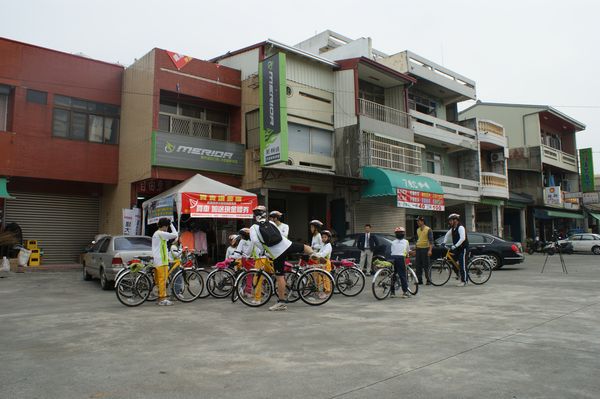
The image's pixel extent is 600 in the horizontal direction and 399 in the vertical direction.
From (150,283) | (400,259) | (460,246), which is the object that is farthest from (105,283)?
(460,246)

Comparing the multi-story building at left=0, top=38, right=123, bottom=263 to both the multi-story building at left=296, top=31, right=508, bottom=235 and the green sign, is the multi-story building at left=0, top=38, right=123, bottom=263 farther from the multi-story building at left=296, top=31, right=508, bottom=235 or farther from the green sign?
the green sign

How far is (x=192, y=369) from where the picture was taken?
4766 mm

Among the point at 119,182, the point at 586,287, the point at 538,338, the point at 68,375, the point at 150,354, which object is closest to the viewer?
the point at 68,375

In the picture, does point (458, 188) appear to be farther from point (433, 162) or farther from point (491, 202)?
point (491, 202)

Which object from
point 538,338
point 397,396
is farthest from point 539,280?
point 397,396

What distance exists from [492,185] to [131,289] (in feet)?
81.3

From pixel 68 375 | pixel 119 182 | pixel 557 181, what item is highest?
pixel 557 181

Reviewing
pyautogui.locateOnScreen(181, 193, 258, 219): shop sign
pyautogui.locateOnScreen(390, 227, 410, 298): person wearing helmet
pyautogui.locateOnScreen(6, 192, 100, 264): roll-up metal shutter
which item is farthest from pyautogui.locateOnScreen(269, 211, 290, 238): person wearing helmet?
pyautogui.locateOnScreen(6, 192, 100, 264): roll-up metal shutter

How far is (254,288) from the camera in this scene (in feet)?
29.9

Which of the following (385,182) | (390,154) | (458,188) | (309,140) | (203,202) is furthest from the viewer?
(458,188)

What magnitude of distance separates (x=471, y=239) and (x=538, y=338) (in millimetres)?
12700

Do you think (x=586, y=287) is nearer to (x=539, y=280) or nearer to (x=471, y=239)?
(x=539, y=280)

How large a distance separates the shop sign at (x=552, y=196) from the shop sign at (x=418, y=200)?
54.8ft

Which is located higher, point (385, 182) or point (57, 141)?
point (57, 141)
